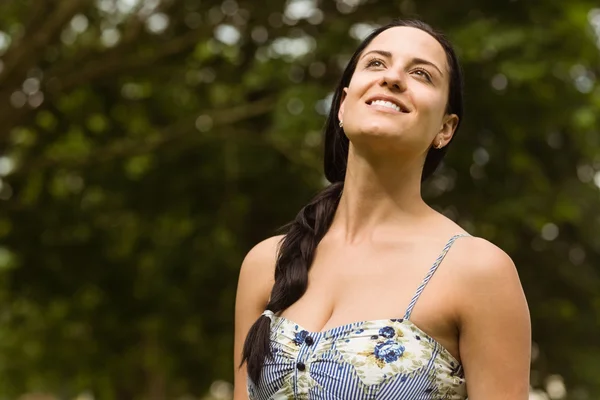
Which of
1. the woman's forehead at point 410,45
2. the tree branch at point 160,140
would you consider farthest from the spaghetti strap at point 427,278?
the tree branch at point 160,140

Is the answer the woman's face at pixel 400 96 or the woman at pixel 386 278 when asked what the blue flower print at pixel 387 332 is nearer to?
the woman at pixel 386 278

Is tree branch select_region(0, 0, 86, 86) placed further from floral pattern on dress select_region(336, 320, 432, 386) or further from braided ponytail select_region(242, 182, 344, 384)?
floral pattern on dress select_region(336, 320, 432, 386)

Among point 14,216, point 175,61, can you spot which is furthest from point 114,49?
point 14,216

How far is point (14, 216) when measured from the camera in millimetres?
11086

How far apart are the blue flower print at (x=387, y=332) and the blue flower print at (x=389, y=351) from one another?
0.01 m

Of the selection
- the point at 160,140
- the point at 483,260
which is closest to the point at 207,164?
the point at 160,140

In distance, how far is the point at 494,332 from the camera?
2705mm

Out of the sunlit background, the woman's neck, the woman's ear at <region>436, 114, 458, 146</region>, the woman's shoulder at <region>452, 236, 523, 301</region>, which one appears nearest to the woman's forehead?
the woman's ear at <region>436, 114, 458, 146</region>

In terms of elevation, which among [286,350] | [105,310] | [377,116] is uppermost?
[377,116]

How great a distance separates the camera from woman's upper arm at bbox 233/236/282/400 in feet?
10.3

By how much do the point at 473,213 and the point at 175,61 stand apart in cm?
298

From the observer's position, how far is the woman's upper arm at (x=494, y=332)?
270 centimetres

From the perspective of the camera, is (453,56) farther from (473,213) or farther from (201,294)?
(201,294)

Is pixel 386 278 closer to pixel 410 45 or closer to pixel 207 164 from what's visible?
pixel 410 45
